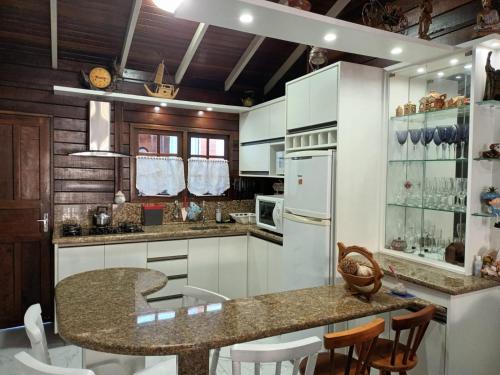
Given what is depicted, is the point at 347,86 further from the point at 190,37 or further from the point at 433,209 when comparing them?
the point at 190,37

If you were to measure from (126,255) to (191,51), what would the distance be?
2.15 meters

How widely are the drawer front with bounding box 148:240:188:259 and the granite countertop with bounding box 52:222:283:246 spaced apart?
53 mm

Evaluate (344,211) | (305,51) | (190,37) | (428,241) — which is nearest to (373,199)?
(344,211)

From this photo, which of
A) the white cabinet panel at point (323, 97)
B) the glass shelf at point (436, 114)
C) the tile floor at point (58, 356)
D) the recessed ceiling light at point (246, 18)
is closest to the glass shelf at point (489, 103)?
the glass shelf at point (436, 114)

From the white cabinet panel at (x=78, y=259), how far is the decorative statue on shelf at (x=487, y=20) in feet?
11.3

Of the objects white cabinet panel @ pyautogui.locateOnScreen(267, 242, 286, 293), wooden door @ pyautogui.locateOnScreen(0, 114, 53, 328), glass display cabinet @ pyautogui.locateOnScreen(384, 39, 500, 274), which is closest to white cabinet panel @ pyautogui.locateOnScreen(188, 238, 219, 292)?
white cabinet panel @ pyautogui.locateOnScreen(267, 242, 286, 293)

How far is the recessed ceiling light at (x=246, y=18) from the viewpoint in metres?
1.88

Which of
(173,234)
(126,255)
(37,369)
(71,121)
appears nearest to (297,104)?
(173,234)

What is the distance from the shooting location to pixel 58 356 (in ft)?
10.3

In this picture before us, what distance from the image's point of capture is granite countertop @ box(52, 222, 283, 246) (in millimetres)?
3367

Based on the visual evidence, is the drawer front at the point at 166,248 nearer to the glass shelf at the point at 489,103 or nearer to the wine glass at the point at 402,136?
the wine glass at the point at 402,136

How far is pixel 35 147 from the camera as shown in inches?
147

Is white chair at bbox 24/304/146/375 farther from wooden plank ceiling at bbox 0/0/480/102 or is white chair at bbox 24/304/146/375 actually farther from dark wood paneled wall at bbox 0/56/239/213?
wooden plank ceiling at bbox 0/0/480/102

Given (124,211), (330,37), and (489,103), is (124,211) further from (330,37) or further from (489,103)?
(489,103)
